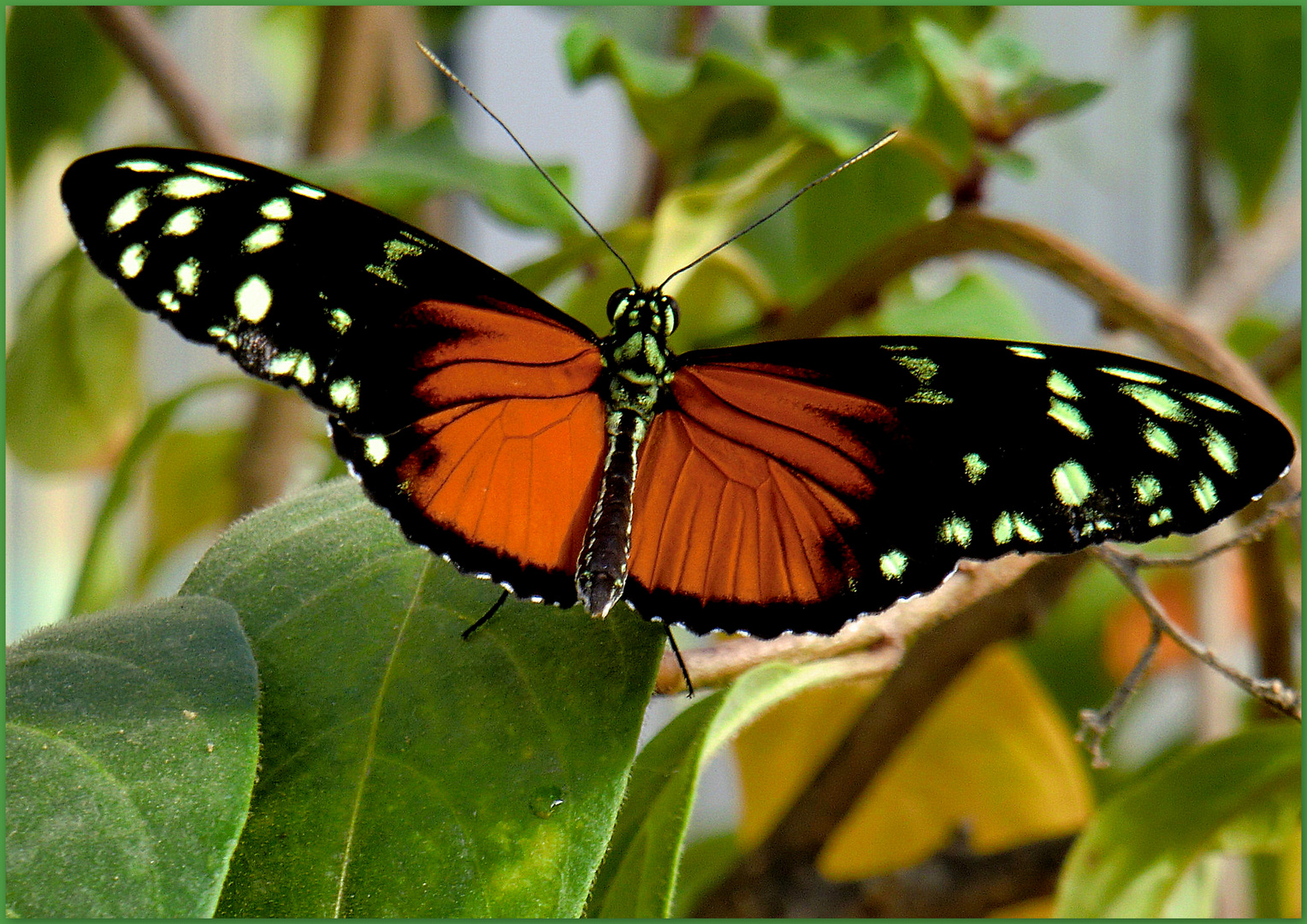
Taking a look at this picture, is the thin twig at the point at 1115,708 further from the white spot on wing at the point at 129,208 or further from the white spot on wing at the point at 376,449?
the white spot on wing at the point at 129,208

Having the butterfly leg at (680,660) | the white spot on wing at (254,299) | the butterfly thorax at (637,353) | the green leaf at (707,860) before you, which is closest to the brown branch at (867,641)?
the butterfly leg at (680,660)

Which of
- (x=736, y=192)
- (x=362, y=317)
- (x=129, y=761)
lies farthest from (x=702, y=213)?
(x=129, y=761)

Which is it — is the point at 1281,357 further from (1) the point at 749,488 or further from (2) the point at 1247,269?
(1) the point at 749,488

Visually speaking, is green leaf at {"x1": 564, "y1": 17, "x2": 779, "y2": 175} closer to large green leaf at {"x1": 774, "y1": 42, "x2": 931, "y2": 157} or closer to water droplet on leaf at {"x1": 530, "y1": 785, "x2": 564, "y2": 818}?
large green leaf at {"x1": 774, "y1": 42, "x2": 931, "y2": 157}

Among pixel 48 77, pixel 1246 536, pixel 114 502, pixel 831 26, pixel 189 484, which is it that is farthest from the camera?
pixel 189 484

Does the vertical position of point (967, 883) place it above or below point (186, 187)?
below
